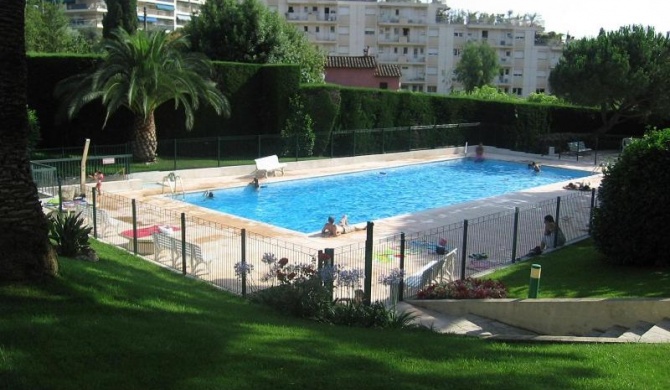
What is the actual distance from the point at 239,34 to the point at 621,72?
22.8 meters

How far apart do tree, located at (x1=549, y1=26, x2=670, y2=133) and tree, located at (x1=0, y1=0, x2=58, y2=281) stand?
37.5 meters

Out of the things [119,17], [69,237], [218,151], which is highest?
[119,17]

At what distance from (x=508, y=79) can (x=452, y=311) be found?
79.8m

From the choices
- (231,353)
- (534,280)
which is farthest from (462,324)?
(231,353)

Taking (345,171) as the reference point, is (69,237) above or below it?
above

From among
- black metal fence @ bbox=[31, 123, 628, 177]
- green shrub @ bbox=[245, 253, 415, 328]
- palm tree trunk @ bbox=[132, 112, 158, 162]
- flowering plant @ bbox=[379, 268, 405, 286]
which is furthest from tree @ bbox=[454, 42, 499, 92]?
green shrub @ bbox=[245, 253, 415, 328]

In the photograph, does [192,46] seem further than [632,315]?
Yes

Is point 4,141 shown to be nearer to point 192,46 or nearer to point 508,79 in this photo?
point 192,46

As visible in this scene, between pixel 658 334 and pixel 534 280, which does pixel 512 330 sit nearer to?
→ pixel 534 280

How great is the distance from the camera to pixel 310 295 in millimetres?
10273

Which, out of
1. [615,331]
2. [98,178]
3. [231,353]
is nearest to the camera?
[231,353]

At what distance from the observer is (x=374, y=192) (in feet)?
96.9

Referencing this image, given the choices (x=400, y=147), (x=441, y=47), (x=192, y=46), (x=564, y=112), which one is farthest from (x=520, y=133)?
(x=441, y=47)

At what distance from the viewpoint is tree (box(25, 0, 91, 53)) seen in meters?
46.4
